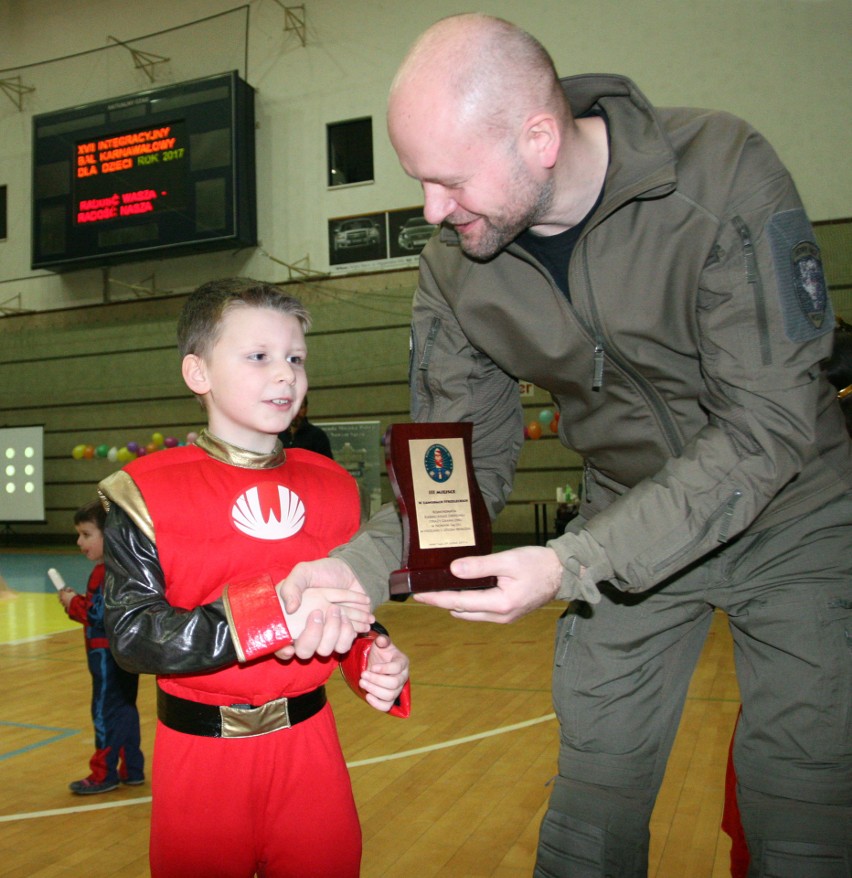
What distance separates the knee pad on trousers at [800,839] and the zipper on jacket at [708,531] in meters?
0.48

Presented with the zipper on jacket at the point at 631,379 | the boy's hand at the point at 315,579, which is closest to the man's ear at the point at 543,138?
the zipper on jacket at the point at 631,379

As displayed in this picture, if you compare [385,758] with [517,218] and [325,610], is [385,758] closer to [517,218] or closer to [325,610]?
[325,610]

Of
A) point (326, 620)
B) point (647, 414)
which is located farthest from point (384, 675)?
point (647, 414)

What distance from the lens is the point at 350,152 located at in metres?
12.5

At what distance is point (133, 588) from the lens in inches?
67.3

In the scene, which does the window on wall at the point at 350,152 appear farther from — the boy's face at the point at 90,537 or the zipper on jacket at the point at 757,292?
the zipper on jacket at the point at 757,292

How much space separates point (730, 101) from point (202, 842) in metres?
10.8

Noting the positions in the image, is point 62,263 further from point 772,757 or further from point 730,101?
point 772,757

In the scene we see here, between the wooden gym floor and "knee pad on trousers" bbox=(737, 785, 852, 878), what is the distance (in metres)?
1.20

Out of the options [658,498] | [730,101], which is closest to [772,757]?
[658,498]

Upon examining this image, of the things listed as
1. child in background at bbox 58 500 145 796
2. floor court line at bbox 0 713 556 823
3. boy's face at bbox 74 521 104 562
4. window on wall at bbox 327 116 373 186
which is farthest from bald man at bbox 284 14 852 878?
window on wall at bbox 327 116 373 186

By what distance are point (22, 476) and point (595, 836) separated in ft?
45.5

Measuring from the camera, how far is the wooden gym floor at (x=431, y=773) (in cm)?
276

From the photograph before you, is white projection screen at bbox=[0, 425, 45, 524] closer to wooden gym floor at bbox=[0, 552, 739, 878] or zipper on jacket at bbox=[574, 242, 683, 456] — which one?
wooden gym floor at bbox=[0, 552, 739, 878]
